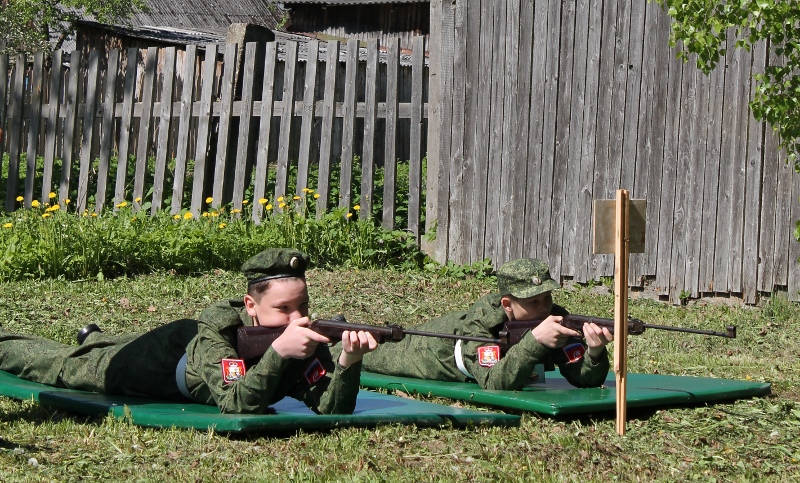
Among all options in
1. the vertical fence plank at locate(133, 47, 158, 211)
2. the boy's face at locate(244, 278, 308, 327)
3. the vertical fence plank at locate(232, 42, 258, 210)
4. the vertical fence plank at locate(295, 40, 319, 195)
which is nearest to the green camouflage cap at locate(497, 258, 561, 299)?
the boy's face at locate(244, 278, 308, 327)

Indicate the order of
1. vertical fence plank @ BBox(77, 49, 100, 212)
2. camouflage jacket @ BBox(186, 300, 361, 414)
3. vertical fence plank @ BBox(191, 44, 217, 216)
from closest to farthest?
camouflage jacket @ BBox(186, 300, 361, 414) < vertical fence plank @ BBox(191, 44, 217, 216) < vertical fence plank @ BBox(77, 49, 100, 212)

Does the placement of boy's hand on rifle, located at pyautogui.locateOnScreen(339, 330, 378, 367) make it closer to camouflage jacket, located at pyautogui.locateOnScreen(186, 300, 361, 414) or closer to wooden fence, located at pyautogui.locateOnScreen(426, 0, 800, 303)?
camouflage jacket, located at pyautogui.locateOnScreen(186, 300, 361, 414)

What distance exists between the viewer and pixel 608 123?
9.84 meters

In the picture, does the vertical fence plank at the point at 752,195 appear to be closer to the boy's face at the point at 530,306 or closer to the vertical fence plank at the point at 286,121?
the boy's face at the point at 530,306

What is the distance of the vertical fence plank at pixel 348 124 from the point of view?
429 inches

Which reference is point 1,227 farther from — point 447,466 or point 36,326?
point 447,466

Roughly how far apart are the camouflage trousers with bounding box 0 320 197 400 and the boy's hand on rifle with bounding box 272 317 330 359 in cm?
96

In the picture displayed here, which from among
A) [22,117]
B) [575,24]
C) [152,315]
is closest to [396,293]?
[152,315]

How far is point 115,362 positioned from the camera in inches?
225

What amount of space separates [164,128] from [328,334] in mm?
7647

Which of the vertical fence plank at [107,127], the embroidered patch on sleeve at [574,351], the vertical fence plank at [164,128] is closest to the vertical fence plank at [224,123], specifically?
the vertical fence plank at [164,128]

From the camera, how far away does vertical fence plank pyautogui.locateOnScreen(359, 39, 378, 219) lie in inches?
426

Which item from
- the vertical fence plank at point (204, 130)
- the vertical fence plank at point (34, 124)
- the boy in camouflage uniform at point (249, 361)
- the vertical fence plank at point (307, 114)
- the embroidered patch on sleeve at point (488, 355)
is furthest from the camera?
the vertical fence plank at point (34, 124)

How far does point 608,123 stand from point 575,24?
3.16 feet
